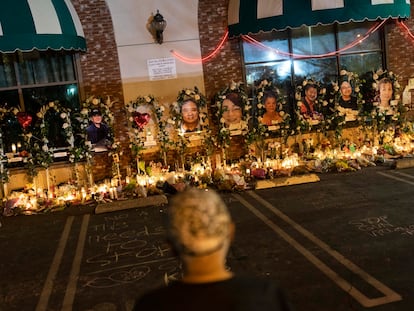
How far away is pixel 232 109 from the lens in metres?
12.8

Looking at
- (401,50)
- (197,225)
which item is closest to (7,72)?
(401,50)

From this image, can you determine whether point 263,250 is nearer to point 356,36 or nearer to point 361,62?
point 361,62

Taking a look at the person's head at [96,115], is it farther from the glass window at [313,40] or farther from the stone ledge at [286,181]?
the glass window at [313,40]

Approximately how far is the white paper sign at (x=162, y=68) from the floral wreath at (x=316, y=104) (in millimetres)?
3320

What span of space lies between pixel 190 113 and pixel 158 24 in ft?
7.50

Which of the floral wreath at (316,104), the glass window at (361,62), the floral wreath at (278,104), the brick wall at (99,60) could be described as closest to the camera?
the brick wall at (99,60)

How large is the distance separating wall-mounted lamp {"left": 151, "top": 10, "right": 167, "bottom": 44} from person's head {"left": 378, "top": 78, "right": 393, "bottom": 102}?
6062mm

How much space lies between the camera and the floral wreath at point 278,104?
12906mm

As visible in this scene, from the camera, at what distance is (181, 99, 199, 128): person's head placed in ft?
41.1

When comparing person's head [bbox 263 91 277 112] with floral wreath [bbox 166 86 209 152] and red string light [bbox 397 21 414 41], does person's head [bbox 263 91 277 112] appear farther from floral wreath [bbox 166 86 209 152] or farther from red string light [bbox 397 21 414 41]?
red string light [bbox 397 21 414 41]

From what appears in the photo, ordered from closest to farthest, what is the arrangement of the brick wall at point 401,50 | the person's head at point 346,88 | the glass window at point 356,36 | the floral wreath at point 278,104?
the floral wreath at point 278,104 → the person's head at point 346,88 → the glass window at point 356,36 → the brick wall at point 401,50

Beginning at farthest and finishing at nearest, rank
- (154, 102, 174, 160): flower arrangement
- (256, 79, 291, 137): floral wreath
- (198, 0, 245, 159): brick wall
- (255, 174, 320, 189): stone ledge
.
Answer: (256, 79, 291, 137): floral wreath < (198, 0, 245, 159): brick wall < (154, 102, 174, 160): flower arrangement < (255, 174, 320, 189): stone ledge

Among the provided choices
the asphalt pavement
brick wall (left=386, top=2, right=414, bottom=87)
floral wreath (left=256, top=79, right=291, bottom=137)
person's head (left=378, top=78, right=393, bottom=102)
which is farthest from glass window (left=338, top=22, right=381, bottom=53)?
the asphalt pavement

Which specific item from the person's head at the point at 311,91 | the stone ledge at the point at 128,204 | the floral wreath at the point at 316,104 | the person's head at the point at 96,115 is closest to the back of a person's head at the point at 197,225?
the stone ledge at the point at 128,204
